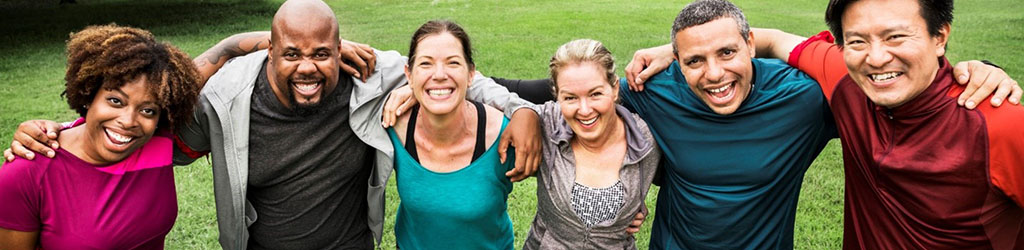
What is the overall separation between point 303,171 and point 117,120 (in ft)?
2.91

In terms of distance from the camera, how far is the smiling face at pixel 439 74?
3.53 m

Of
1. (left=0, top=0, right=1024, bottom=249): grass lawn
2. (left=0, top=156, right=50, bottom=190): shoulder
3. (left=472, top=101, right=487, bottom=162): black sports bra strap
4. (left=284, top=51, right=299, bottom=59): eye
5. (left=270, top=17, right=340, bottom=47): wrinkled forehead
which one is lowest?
(left=0, top=0, right=1024, bottom=249): grass lawn

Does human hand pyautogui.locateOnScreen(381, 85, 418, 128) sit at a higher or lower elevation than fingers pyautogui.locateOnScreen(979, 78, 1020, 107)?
lower

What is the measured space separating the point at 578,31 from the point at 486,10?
16.8 feet

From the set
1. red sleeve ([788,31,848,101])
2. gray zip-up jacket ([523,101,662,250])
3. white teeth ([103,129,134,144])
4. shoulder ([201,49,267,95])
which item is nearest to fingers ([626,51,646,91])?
gray zip-up jacket ([523,101,662,250])

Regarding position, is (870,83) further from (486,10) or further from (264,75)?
(486,10)

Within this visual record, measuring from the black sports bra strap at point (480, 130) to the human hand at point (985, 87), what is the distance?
204 cm

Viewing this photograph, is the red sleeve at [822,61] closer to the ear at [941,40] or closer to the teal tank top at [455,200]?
the ear at [941,40]

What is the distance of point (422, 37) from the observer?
11.9 ft

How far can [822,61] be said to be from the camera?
11.5 ft

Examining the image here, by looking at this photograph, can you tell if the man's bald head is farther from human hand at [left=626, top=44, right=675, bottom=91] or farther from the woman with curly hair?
human hand at [left=626, top=44, right=675, bottom=91]

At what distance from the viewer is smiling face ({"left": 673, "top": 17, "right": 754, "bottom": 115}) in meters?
3.40

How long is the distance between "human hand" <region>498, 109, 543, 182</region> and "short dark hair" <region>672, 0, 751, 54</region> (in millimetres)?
831

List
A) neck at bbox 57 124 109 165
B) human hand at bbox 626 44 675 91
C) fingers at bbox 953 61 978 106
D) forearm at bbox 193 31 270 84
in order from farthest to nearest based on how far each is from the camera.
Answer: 1. forearm at bbox 193 31 270 84
2. human hand at bbox 626 44 675 91
3. neck at bbox 57 124 109 165
4. fingers at bbox 953 61 978 106
